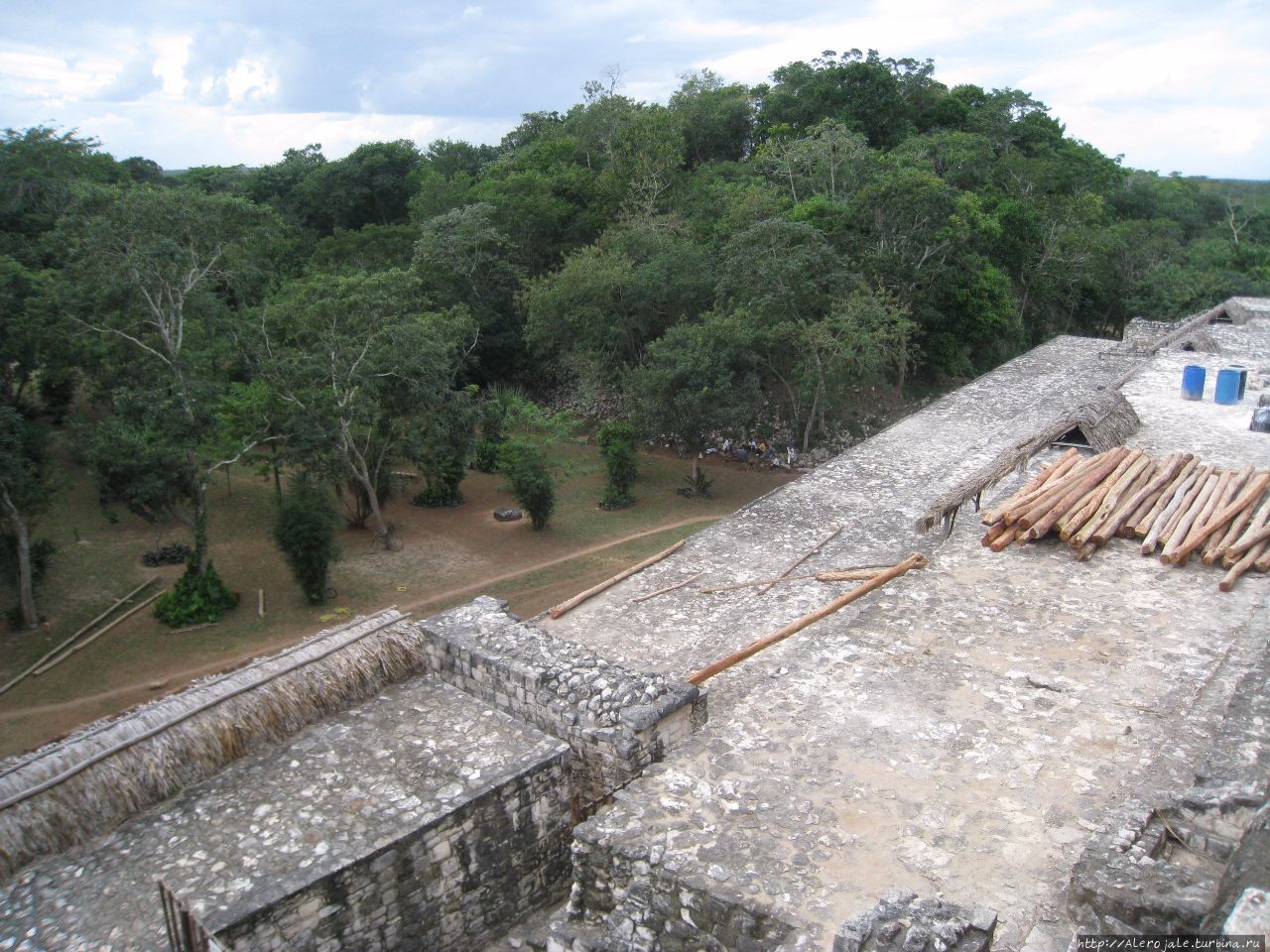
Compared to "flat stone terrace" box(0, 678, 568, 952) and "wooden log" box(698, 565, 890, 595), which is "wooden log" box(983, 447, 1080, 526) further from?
"flat stone terrace" box(0, 678, 568, 952)

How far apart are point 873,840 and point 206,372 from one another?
50.7 ft

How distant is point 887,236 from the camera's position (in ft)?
74.8

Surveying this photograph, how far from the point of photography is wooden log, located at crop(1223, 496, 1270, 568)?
26.3 ft

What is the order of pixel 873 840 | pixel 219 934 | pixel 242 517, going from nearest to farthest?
pixel 219 934, pixel 873 840, pixel 242 517

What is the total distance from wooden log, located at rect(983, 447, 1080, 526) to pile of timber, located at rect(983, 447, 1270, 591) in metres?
0.01

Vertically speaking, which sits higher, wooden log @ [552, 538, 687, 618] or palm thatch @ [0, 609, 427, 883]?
palm thatch @ [0, 609, 427, 883]

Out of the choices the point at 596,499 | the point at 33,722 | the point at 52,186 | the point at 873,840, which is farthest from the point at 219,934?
the point at 52,186

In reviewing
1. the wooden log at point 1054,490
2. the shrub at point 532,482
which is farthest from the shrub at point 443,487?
the wooden log at point 1054,490

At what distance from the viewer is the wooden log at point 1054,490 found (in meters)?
9.00

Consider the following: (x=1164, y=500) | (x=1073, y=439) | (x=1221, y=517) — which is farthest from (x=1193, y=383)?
(x=1221, y=517)

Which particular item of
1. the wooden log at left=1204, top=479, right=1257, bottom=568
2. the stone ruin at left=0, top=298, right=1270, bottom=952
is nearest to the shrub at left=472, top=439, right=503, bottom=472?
the stone ruin at left=0, top=298, right=1270, bottom=952

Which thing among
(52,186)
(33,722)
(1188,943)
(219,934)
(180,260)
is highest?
(52,186)

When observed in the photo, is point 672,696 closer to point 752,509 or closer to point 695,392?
point 752,509

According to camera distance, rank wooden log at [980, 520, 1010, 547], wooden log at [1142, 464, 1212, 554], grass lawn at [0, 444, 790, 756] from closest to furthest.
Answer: wooden log at [1142, 464, 1212, 554]
wooden log at [980, 520, 1010, 547]
grass lawn at [0, 444, 790, 756]
